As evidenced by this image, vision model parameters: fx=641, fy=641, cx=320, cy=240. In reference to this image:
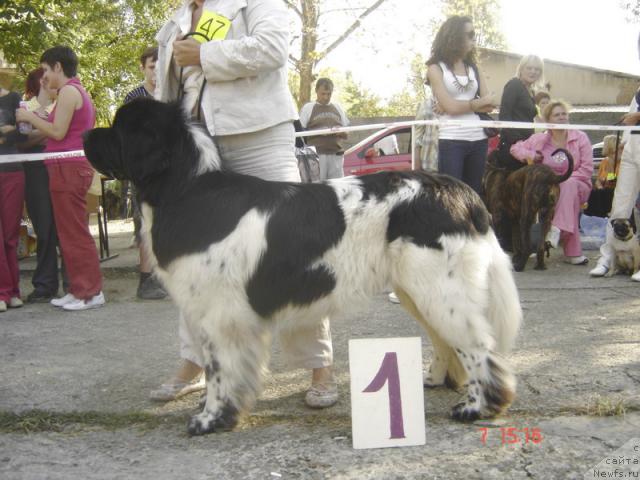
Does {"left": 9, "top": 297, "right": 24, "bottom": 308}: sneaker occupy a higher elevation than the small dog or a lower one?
lower

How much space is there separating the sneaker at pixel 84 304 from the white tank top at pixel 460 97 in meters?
3.27

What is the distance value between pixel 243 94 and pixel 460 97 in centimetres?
254

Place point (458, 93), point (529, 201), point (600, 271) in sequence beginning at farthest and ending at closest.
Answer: point (529, 201) → point (600, 271) → point (458, 93)

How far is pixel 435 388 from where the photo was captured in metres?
3.39

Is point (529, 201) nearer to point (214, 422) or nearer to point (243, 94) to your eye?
point (243, 94)

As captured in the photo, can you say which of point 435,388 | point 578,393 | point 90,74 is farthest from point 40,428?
point 90,74

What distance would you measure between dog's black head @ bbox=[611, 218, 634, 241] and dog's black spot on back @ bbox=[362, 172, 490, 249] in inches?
154

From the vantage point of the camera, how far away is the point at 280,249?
279 cm

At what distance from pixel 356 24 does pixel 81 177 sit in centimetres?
1594

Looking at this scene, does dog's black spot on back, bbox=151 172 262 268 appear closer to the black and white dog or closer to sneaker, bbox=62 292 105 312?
the black and white dog

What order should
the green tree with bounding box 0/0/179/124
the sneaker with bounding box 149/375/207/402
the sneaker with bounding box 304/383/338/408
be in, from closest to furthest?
the sneaker with bounding box 304/383/338/408, the sneaker with bounding box 149/375/207/402, the green tree with bounding box 0/0/179/124

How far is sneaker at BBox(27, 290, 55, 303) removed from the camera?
5.93m

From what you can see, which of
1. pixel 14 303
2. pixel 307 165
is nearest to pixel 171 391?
pixel 14 303

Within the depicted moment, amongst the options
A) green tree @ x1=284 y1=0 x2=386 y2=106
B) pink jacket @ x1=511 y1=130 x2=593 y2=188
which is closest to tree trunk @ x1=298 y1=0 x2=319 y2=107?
green tree @ x1=284 y1=0 x2=386 y2=106
